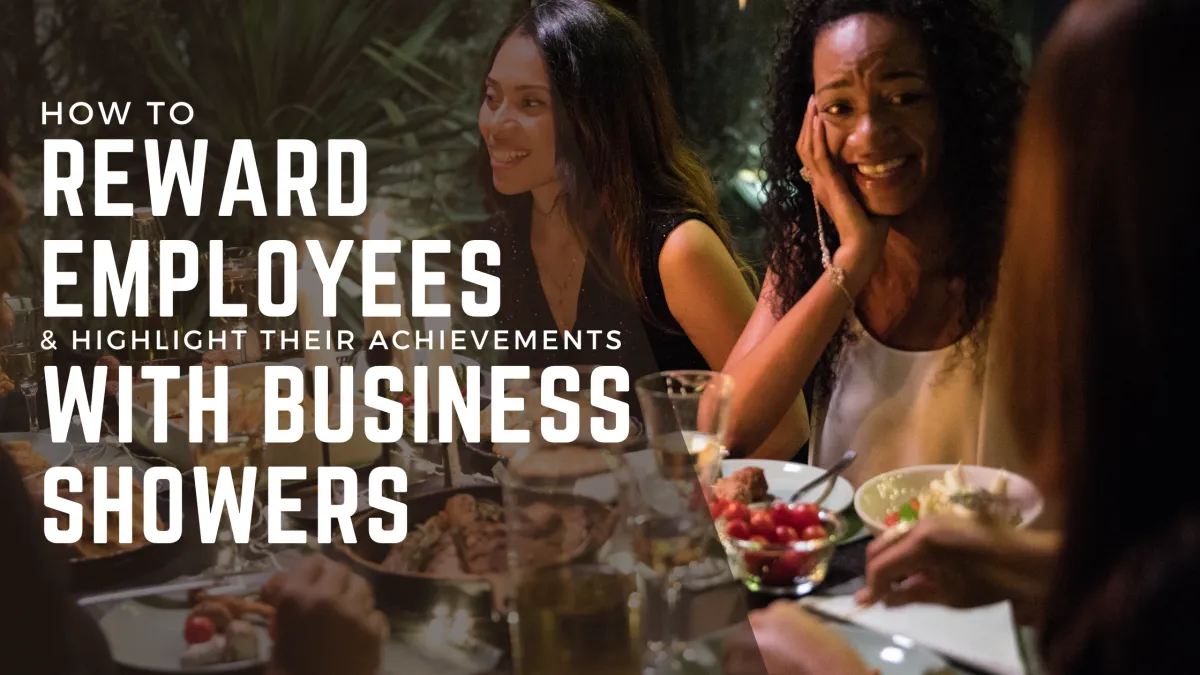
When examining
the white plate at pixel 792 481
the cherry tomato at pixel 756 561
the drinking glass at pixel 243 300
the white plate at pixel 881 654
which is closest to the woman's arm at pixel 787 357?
the white plate at pixel 792 481

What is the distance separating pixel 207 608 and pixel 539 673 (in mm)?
332

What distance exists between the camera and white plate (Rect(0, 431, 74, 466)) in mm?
1532

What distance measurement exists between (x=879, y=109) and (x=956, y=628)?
38.0 inches

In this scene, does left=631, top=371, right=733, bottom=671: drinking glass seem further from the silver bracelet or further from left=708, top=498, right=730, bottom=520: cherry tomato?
the silver bracelet

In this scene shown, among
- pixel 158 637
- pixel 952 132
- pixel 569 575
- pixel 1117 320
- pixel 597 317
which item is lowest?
pixel 158 637

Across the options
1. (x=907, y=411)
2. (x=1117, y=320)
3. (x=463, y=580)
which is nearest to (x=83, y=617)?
(x=463, y=580)

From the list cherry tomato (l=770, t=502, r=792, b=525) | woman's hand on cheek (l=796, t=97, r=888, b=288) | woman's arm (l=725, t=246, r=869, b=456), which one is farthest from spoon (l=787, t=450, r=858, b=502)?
woman's hand on cheek (l=796, t=97, r=888, b=288)

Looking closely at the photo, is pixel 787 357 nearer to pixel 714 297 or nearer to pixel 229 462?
pixel 714 297

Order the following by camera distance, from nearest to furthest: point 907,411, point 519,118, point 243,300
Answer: point 907,411, point 243,300, point 519,118

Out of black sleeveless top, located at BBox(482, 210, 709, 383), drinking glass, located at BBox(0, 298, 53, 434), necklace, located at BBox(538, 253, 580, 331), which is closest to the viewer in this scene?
drinking glass, located at BBox(0, 298, 53, 434)

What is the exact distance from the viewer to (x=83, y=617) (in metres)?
0.93

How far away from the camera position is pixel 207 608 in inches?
37.0

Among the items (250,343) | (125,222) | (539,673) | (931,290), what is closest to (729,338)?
(931,290)

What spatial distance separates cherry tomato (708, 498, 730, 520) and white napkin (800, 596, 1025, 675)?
143mm
